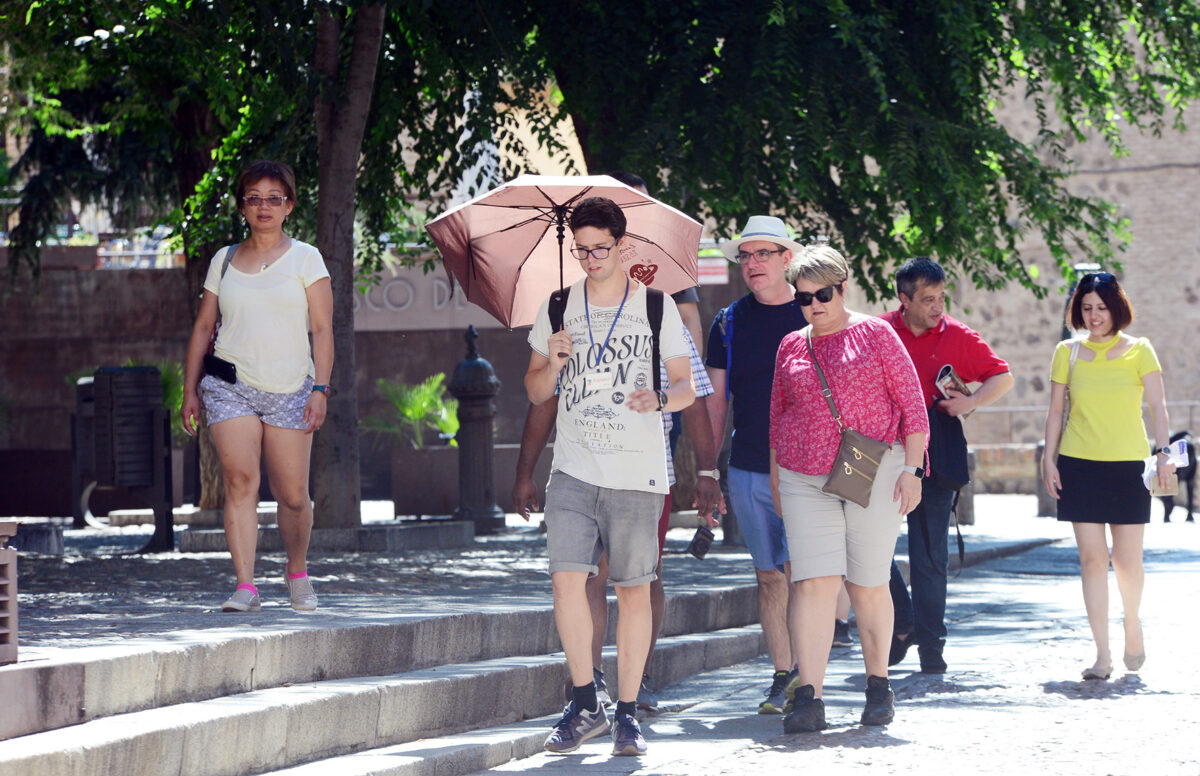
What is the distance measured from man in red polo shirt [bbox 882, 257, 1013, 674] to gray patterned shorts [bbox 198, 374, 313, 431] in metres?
2.81

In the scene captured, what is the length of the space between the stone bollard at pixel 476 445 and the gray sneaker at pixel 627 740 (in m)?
10.0

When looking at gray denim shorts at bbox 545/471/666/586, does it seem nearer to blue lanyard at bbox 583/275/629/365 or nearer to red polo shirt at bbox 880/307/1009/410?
blue lanyard at bbox 583/275/629/365

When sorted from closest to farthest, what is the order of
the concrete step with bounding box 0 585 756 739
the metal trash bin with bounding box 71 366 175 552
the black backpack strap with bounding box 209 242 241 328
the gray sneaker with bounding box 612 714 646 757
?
the concrete step with bounding box 0 585 756 739
the gray sneaker with bounding box 612 714 646 757
the black backpack strap with bounding box 209 242 241 328
the metal trash bin with bounding box 71 366 175 552

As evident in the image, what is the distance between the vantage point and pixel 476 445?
15750 millimetres

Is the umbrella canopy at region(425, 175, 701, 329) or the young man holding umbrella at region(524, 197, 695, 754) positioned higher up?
the umbrella canopy at region(425, 175, 701, 329)

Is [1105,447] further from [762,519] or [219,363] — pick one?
[219,363]

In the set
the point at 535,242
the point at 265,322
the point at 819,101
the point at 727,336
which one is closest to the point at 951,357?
the point at 727,336

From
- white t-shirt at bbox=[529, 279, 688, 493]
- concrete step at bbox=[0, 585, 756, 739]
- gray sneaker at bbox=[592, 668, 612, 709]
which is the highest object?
white t-shirt at bbox=[529, 279, 688, 493]

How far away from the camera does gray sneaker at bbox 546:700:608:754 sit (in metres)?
5.64

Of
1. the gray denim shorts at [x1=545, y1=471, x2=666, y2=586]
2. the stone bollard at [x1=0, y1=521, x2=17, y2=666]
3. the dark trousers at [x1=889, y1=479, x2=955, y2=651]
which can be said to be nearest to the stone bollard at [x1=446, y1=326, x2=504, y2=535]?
the dark trousers at [x1=889, y1=479, x2=955, y2=651]

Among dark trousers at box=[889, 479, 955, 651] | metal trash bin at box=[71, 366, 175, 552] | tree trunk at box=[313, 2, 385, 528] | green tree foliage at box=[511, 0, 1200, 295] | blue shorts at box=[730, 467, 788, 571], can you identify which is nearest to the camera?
blue shorts at box=[730, 467, 788, 571]

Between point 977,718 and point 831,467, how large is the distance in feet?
3.99

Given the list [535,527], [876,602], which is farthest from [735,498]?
[535,527]

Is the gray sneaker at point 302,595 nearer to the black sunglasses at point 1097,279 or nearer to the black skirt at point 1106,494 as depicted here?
the black skirt at point 1106,494
